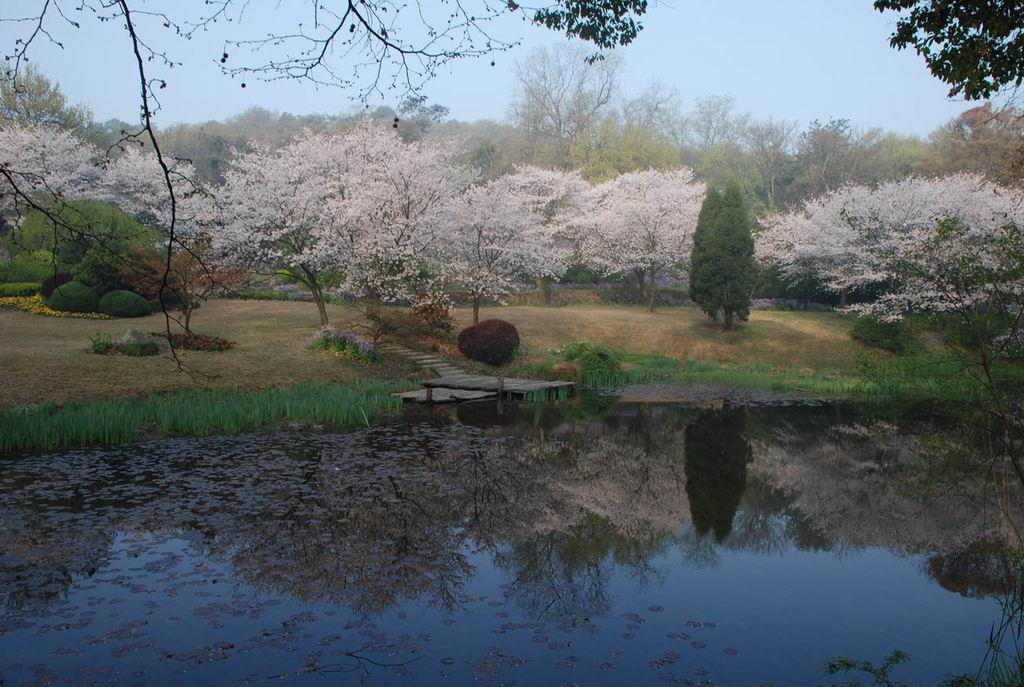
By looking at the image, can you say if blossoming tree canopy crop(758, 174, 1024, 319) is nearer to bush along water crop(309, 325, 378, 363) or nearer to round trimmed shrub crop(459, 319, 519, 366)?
round trimmed shrub crop(459, 319, 519, 366)

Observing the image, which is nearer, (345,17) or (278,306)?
(345,17)

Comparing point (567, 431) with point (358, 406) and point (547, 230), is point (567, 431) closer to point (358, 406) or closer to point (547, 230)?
point (358, 406)

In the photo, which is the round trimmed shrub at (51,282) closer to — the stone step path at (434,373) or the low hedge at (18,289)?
the low hedge at (18,289)

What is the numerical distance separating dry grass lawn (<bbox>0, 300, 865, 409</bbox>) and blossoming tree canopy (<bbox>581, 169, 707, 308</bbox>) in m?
2.53

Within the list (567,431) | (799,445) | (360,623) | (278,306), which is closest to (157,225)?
(278,306)

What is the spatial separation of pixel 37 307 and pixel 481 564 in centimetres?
2706

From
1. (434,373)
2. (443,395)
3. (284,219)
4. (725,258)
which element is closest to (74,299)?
(284,219)

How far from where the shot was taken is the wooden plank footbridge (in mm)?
21328

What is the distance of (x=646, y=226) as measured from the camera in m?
37.5

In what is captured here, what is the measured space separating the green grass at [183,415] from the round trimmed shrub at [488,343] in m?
7.14

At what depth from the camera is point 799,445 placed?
1662 cm

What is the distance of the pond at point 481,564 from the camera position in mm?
6594

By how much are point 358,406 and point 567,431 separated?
4.79 meters

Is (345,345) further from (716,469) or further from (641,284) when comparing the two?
(641,284)
